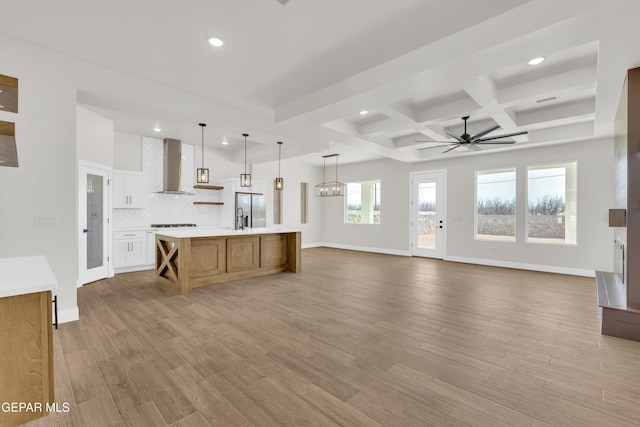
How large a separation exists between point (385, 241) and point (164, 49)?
25.1 feet

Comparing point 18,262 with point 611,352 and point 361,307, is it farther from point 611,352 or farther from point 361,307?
point 611,352

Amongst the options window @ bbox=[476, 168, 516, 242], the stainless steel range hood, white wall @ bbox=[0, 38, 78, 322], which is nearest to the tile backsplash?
the stainless steel range hood

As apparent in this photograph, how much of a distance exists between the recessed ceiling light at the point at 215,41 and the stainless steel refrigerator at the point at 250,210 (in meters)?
4.88

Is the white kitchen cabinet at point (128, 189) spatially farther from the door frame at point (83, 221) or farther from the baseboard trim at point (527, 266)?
the baseboard trim at point (527, 266)

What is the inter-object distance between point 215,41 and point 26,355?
9.57 ft

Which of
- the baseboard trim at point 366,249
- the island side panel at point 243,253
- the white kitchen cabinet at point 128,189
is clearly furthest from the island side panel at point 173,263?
the baseboard trim at point 366,249

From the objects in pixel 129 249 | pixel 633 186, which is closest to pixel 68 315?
pixel 129 249

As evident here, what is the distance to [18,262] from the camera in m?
2.20

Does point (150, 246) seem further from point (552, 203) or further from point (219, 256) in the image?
point (552, 203)

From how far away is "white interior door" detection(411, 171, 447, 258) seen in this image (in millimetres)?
8078

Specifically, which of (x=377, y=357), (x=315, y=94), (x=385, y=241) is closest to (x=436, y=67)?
(x=315, y=94)

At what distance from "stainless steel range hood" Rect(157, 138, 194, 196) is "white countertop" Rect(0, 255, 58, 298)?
475 cm

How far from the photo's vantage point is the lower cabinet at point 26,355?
1592mm

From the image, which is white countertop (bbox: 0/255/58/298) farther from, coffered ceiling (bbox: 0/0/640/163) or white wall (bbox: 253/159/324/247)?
white wall (bbox: 253/159/324/247)
